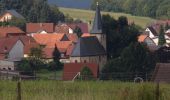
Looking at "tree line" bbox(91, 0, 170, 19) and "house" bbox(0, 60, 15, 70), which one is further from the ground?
"tree line" bbox(91, 0, 170, 19)

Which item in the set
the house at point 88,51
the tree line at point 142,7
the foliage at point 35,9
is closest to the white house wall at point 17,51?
the house at point 88,51

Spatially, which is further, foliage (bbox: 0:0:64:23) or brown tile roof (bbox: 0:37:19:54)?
foliage (bbox: 0:0:64:23)

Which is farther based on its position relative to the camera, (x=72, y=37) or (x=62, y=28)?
(x=62, y=28)

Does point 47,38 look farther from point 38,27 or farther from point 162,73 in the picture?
point 162,73

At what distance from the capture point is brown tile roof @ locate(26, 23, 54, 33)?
70.8 metres

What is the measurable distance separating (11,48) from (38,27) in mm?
19981

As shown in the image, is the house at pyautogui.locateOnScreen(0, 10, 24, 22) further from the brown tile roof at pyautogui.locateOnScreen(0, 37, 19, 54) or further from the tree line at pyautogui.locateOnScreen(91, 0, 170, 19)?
the tree line at pyautogui.locateOnScreen(91, 0, 170, 19)

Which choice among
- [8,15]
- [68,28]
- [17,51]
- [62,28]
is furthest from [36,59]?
[8,15]

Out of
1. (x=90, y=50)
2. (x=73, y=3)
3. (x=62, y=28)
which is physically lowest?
(x=90, y=50)

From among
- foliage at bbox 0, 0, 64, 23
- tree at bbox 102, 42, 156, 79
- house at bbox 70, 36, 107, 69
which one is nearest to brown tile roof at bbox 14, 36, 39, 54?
house at bbox 70, 36, 107, 69

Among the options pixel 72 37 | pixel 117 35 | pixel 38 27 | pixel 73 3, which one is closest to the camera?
pixel 117 35

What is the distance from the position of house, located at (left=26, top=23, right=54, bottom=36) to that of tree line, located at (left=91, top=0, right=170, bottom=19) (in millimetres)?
25107

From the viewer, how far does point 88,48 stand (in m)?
48.8

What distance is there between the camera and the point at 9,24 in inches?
2803
